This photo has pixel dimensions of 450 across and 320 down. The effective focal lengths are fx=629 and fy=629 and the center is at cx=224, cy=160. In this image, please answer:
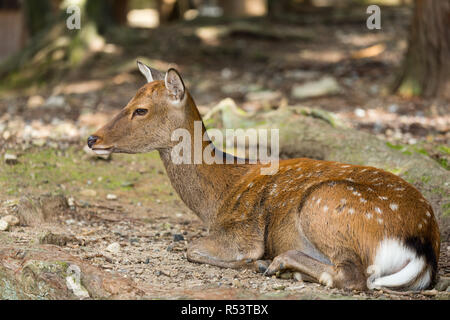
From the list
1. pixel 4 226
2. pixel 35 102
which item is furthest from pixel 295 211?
pixel 35 102

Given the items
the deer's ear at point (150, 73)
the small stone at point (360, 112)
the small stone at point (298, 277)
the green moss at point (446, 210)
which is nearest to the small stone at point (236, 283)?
the small stone at point (298, 277)

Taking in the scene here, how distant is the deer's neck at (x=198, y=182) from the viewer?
472 cm

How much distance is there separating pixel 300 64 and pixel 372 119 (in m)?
3.97

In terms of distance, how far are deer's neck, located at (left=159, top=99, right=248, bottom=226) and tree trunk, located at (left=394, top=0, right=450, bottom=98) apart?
5414mm

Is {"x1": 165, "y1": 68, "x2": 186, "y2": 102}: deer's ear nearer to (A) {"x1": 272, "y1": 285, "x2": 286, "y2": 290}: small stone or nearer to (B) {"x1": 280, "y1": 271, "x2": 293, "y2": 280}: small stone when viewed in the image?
(B) {"x1": 280, "y1": 271, "x2": 293, "y2": 280}: small stone

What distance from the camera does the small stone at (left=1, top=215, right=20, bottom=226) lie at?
4.74m

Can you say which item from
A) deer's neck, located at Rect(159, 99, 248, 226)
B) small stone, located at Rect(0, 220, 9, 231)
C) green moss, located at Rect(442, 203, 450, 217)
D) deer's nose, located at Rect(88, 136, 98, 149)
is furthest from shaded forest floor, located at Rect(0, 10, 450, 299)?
deer's nose, located at Rect(88, 136, 98, 149)

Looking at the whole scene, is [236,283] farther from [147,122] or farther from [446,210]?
[446,210]

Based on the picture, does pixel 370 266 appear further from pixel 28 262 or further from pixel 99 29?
pixel 99 29

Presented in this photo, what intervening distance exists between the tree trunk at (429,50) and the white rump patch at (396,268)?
5.88 metres

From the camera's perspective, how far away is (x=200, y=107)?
8828 mm

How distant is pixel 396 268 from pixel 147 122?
204cm

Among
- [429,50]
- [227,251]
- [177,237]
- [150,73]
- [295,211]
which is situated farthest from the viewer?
[429,50]
